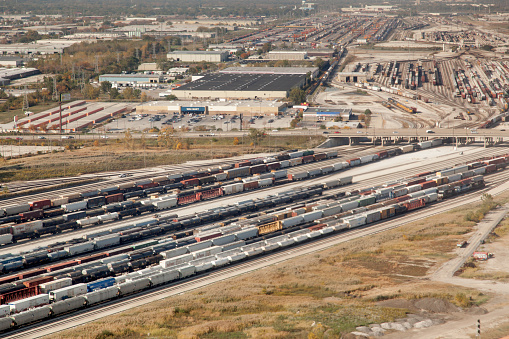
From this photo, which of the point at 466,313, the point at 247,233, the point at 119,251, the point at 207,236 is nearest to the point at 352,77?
the point at 247,233

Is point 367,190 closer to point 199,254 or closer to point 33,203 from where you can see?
point 199,254

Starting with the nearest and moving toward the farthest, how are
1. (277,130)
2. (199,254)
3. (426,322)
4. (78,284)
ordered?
(426,322)
(78,284)
(199,254)
(277,130)

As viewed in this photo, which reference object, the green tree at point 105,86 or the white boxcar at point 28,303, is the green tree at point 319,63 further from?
the white boxcar at point 28,303

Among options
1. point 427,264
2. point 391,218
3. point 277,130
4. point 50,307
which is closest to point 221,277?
point 50,307

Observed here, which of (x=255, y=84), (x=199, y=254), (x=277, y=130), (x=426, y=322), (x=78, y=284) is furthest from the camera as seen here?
(x=255, y=84)

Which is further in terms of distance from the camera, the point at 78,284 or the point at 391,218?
the point at 391,218

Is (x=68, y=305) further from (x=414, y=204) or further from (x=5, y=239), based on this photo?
(x=414, y=204)

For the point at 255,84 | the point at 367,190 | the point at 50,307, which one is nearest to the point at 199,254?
the point at 50,307
